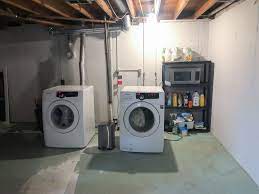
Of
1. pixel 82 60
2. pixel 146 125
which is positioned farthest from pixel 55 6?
pixel 146 125

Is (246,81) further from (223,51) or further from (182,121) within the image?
(182,121)

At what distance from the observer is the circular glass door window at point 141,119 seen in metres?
3.58

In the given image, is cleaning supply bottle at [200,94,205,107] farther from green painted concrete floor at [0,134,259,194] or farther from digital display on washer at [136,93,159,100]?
digital display on washer at [136,93,159,100]

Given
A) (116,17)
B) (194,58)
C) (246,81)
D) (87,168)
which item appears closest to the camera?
(246,81)

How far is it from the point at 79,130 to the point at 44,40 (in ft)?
7.01

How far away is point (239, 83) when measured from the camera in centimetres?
311

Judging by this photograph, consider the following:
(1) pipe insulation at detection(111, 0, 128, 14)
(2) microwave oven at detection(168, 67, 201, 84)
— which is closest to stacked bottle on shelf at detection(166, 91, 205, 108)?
(2) microwave oven at detection(168, 67, 201, 84)

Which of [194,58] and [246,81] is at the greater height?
[194,58]

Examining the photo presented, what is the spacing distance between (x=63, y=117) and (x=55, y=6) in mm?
1647

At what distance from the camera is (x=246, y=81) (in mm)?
2896

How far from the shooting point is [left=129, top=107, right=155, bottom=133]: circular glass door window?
11.7 ft

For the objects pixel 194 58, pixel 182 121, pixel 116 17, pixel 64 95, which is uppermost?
pixel 116 17

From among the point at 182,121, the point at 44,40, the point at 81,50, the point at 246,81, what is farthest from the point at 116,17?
the point at 246,81

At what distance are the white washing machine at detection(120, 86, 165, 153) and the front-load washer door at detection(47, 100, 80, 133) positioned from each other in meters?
0.73
